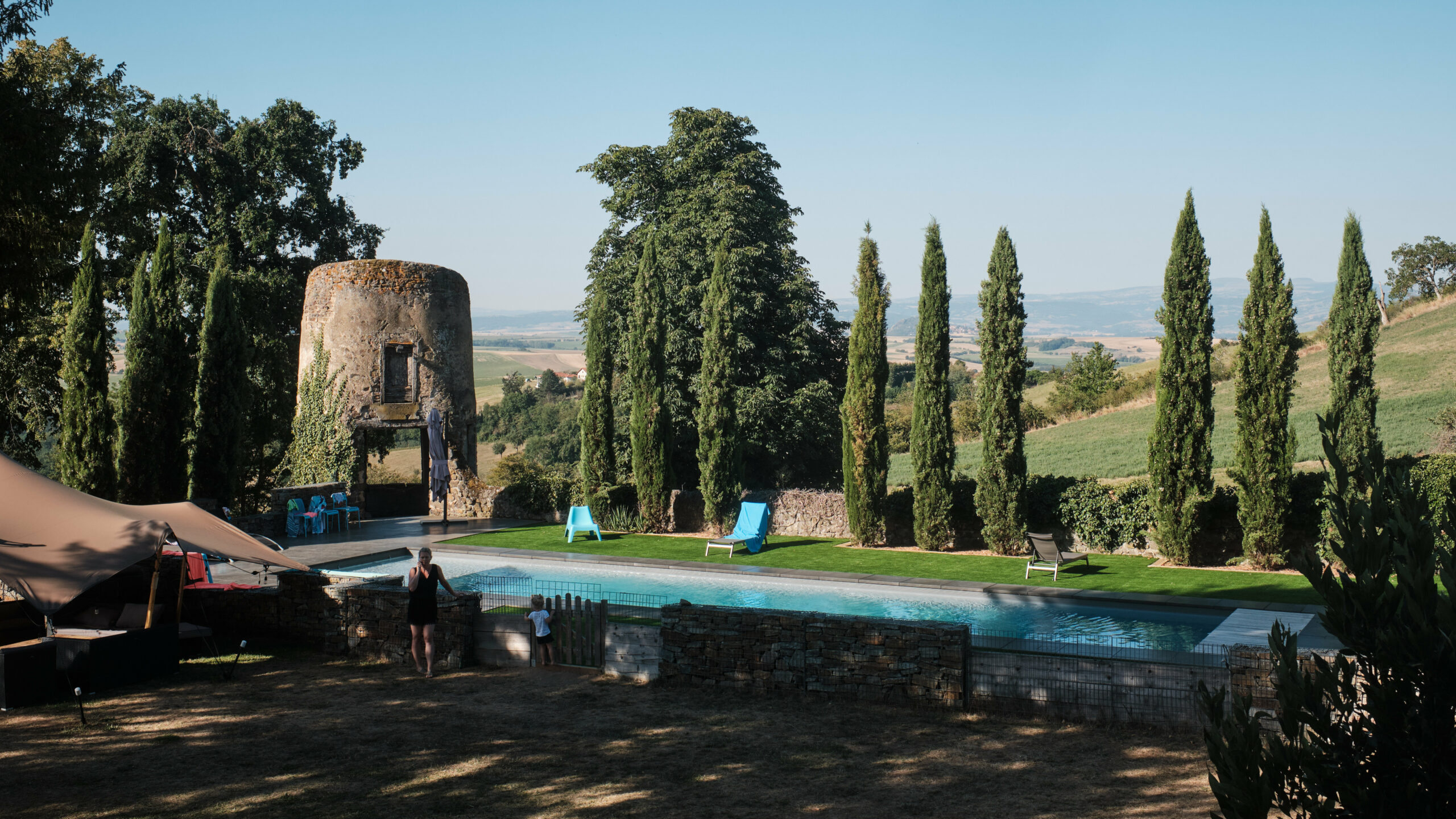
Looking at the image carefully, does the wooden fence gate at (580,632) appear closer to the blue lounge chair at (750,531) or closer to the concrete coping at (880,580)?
the concrete coping at (880,580)

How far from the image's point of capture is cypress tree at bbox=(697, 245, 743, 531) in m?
21.5

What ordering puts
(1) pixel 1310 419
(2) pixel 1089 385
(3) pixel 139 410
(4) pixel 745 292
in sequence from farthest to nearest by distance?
(2) pixel 1089 385 → (1) pixel 1310 419 → (4) pixel 745 292 → (3) pixel 139 410

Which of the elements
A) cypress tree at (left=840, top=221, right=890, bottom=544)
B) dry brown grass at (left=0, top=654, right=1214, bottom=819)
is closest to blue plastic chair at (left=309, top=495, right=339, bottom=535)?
cypress tree at (left=840, top=221, right=890, bottom=544)

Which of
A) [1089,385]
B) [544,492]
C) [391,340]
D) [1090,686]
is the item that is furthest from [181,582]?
[1089,385]

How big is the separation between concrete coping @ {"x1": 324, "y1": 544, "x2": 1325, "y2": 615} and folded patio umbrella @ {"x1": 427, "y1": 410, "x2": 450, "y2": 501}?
108 inches

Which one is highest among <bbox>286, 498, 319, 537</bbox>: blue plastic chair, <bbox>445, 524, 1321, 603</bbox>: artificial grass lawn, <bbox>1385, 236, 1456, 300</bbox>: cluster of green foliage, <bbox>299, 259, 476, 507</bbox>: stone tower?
<bbox>1385, 236, 1456, 300</bbox>: cluster of green foliage

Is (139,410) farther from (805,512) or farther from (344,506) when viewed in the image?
(805,512)

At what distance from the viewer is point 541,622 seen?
10.4 metres

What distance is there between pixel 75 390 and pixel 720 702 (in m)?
15.7

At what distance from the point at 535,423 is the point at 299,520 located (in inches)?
1862

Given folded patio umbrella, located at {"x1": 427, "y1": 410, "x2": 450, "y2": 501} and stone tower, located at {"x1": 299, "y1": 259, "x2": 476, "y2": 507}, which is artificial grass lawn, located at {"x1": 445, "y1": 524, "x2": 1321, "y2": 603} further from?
stone tower, located at {"x1": 299, "y1": 259, "x2": 476, "y2": 507}

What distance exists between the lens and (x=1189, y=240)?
16.7m

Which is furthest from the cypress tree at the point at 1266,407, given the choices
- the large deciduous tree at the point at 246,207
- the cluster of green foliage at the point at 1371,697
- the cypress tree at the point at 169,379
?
the large deciduous tree at the point at 246,207

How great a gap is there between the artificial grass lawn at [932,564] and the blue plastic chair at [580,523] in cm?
21
